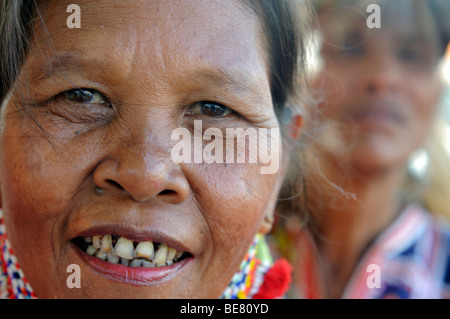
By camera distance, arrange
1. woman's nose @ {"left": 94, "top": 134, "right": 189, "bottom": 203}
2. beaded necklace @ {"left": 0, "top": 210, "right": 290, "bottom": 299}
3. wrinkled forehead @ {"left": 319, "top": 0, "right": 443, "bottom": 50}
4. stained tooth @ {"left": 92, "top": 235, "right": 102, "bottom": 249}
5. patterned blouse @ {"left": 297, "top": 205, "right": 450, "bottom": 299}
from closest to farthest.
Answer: woman's nose @ {"left": 94, "top": 134, "right": 189, "bottom": 203}
stained tooth @ {"left": 92, "top": 235, "right": 102, "bottom": 249}
beaded necklace @ {"left": 0, "top": 210, "right": 290, "bottom": 299}
patterned blouse @ {"left": 297, "top": 205, "right": 450, "bottom": 299}
wrinkled forehead @ {"left": 319, "top": 0, "right": 443, "bottom": 50}

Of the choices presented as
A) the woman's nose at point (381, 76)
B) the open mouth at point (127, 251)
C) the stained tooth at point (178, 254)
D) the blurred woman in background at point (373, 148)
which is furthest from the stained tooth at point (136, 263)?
the woman's nose at point (381, 76)

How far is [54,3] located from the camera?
1.52 m

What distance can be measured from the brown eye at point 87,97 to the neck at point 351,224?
192 cm

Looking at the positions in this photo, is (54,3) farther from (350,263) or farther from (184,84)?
(350,263)

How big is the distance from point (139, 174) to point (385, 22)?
7.51 feet

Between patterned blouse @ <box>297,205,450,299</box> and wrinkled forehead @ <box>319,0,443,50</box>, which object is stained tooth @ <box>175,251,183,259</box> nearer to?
patterned blouse @ <box>297,205,450,299</box>

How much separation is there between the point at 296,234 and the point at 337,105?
844 millimetres

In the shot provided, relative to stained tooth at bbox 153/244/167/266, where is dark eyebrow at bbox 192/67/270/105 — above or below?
above

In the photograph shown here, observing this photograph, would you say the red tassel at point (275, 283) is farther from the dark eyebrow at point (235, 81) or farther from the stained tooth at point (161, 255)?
the dark eyebrow at point (235, 81)

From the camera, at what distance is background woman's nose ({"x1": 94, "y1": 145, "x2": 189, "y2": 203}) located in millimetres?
1374

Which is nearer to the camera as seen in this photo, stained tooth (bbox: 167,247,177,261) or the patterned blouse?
stained tooth (bbox: 167,247,177,261)

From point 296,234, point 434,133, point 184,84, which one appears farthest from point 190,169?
point 434,133

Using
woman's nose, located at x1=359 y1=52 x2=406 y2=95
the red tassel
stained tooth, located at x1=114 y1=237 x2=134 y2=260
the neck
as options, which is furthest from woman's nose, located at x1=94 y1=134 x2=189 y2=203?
woman's nose, located at x1=359 y1=52 x2=406 y2=95

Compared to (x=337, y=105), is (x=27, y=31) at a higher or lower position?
higher
